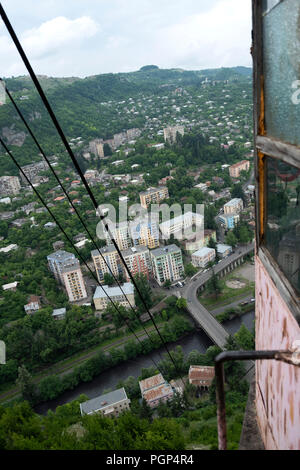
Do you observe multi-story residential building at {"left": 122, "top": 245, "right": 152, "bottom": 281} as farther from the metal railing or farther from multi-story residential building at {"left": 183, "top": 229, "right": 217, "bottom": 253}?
the metal railing

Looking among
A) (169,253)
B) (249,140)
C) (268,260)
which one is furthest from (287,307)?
(249,140)

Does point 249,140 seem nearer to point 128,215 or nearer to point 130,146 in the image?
point 130,146

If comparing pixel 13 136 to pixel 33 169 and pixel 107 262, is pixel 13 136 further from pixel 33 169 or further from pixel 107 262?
pixel 107 262

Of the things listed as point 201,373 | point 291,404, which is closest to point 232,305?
point 201,373

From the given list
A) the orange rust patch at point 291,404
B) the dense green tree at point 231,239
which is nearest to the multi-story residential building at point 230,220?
the dense green tree at point 231,239

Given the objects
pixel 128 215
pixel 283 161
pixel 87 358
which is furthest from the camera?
pixel 128 215

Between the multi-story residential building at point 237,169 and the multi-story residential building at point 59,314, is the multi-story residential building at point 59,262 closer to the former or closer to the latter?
the multi-story residential building at point 59,314

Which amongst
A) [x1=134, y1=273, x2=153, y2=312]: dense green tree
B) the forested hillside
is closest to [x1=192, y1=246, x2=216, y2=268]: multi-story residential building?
[x1=134, y1=273, x2=153, y2=312]: dense green tree
